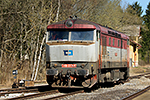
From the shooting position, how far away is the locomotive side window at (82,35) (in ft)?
38.0

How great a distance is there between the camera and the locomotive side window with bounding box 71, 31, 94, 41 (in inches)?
456

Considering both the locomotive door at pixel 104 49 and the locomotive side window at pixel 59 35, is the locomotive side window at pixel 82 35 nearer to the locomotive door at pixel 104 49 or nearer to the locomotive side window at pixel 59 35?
the locomotive side window at pixel 59 35

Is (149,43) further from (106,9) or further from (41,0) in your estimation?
(41,0)

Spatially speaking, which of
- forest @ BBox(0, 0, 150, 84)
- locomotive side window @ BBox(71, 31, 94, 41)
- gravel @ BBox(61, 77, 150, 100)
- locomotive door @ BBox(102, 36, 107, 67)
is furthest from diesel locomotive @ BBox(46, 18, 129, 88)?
forest @ BBox(0, 0, 150, 84)

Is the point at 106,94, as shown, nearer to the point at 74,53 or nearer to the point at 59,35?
the point at 74,53

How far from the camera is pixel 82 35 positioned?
38.1 feet

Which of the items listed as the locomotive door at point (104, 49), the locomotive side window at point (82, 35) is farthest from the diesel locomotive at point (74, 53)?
the locomotive door at point (104, 49)

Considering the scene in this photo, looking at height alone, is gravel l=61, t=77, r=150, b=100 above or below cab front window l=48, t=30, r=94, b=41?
below

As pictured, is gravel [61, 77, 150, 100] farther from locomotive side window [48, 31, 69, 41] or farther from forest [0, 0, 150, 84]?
forest [0, 0, 150, 84]

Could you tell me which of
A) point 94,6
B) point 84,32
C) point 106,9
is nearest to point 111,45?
point 84,32

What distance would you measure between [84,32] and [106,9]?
49.7 feet

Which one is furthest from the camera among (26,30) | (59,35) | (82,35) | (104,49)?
(26,30)

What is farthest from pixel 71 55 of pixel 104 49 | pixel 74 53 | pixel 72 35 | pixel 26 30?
pixel 26 30

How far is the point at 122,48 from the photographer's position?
16.3 m
